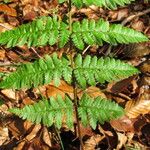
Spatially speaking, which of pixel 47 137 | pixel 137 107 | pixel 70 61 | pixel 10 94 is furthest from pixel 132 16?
pixel 70 61

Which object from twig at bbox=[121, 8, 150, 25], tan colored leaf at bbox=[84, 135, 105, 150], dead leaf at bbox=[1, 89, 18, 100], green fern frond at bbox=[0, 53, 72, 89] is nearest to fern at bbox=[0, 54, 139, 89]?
green fern frond at bbox=[0, 53, 72, 89]

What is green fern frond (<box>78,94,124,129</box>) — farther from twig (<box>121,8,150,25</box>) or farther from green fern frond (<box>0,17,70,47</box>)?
twig (<box>121,8,150,25</box>)

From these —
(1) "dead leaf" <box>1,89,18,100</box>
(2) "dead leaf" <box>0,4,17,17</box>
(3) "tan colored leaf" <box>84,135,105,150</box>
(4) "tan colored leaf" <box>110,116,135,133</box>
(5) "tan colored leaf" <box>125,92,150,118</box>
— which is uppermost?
(2) "dead leaf" <box>0,4,17,17</box>

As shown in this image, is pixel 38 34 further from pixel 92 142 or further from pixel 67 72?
pixel 92 142

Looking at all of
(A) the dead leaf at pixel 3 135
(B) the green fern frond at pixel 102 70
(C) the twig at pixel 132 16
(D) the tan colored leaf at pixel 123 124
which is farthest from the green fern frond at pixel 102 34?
(C) the twig at pixel 132 16

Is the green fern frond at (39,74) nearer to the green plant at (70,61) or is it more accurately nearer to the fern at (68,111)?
the green plant at (70,61)

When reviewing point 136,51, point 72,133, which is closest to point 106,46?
point 136,51

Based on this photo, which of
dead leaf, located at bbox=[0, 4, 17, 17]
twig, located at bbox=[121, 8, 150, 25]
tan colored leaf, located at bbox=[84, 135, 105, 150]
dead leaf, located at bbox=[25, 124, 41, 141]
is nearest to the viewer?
tan colored leaf, located at bbox=[84, 135, 105, 150]
